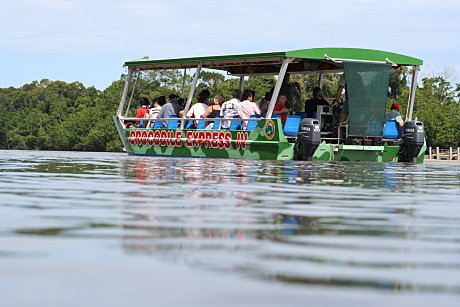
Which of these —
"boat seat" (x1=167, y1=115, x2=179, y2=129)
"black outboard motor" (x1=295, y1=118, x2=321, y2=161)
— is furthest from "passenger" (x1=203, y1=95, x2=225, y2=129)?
"black outboard motor" (x1=295, y1=118, x2=321, y2=161)

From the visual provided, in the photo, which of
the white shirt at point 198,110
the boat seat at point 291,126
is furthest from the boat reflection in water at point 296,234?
the white shirt at point 198,110

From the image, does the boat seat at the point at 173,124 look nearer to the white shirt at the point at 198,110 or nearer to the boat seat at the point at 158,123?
the boat seat at the point at 158,123

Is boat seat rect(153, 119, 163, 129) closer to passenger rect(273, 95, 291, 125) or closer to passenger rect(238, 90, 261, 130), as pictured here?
passenger rect(238, 90, 261, 130)

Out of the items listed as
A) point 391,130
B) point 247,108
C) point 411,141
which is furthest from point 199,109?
point 411,141

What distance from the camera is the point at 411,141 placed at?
714 inches

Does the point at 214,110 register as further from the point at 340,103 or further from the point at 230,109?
the point at 340,103

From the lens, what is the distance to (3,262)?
297cm

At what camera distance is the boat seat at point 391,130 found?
1865cm

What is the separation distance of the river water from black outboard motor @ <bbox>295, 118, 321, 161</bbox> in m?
10.4

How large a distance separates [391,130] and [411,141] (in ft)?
2.34

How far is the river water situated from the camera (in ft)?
8.01

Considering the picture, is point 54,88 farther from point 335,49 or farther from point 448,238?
point 448,238

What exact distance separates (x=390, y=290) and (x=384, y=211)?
2840 millimetres

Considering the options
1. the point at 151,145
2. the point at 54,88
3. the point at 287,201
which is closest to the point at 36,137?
the point at 54,88
